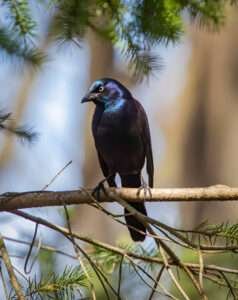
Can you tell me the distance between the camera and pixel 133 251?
2066mm

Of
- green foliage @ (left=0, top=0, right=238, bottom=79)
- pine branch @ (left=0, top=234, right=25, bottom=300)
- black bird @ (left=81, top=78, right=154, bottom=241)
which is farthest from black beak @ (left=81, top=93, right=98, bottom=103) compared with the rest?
pine branch @ (left=0, top=234, right=25, bottom=300)

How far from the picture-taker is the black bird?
3.06 m

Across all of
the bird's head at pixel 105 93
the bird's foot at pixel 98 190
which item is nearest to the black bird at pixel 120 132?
the bird's head at pixel 105 93

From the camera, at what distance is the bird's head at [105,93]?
10.4 feet

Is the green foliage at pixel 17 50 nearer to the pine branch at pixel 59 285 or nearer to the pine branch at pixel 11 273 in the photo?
the pine branch at pixel 11 273

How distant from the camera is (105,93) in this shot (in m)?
3.19

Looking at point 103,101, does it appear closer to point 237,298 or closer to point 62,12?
point 62,12

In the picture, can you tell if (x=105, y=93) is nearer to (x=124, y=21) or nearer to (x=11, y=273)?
(x=124, y=21)

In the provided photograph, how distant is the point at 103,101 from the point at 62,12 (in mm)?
1005

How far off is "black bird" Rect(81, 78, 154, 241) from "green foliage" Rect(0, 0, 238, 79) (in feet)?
2.32

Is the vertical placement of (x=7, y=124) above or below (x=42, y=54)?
below

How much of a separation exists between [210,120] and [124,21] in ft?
12.1

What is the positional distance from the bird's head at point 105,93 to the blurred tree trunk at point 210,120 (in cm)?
205

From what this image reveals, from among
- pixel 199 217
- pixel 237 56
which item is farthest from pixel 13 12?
pixel 237 56
